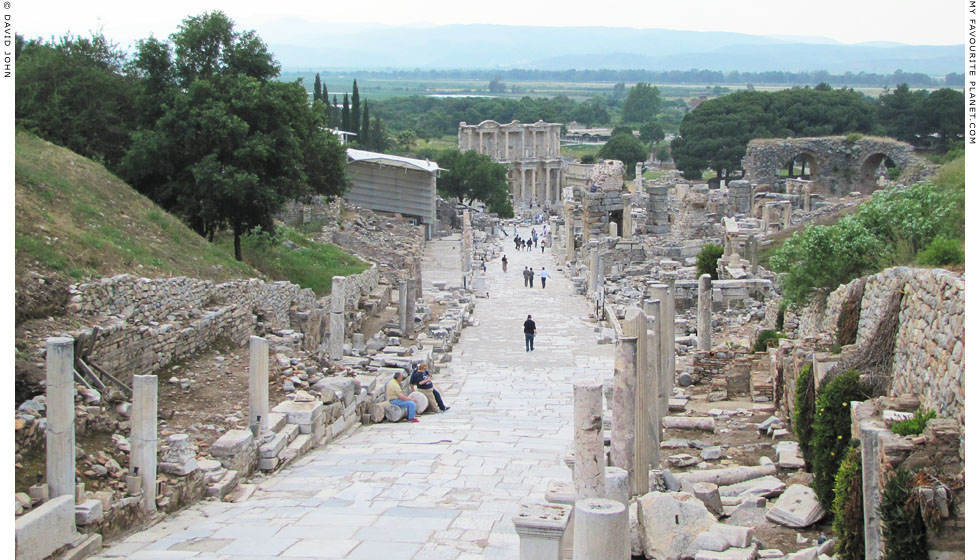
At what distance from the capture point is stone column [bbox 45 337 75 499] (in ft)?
35.6

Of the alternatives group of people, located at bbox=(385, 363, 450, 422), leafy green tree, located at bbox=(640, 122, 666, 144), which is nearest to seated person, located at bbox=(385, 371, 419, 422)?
group of people, located at bbox=(385, 363, 450, 422)

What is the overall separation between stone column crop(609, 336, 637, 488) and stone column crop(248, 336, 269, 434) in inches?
192

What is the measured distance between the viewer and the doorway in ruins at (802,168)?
7304cm

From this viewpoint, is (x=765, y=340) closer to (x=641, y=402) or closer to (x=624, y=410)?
(x=641, y=402)

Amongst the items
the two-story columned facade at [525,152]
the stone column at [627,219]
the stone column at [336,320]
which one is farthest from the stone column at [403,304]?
the two-story columned facade at [525,152]

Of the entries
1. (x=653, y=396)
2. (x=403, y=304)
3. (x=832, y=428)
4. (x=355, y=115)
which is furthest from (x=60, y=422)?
(x=355, y=115)

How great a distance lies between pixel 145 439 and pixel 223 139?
15.1 meters

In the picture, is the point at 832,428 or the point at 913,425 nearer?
the point at 913,425

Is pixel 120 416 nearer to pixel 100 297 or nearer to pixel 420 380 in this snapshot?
pixel 100 297

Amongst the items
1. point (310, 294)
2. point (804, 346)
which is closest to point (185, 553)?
point (804, 346)

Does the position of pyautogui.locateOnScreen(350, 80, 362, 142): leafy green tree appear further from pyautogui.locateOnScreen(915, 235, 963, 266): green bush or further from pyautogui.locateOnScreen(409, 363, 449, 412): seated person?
pyautogui.locateOnScreen(915, 235, 963, 266): green bush

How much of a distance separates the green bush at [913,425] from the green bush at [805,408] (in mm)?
3383

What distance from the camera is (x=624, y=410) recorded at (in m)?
13.4

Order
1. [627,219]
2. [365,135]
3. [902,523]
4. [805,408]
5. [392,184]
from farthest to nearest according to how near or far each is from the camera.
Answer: [365,135], [392,184], [627,219], [805,408], [902,523]
